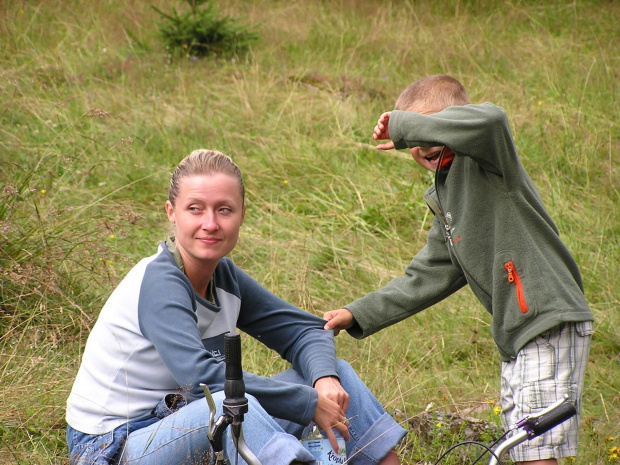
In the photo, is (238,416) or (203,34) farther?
(203,34)

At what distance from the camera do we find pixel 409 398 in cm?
342

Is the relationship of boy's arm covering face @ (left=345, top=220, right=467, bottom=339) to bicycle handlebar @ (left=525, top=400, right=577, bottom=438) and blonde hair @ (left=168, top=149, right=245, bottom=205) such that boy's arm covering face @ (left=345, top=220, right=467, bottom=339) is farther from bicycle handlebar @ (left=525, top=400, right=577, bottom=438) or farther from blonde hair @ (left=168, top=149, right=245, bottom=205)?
bicycle handlebar @ (left=525, top=400, right=577, bottom=438)

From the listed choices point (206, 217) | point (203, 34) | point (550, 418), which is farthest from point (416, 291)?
point (203, 34)

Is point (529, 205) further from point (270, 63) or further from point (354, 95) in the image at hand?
point (270, 63)

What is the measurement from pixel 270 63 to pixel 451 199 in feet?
17.4

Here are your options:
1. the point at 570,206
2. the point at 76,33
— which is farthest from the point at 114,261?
the point at 76,33

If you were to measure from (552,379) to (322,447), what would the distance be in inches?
30.9

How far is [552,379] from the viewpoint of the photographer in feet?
7.93

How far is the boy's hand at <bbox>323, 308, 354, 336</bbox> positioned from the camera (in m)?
2.80

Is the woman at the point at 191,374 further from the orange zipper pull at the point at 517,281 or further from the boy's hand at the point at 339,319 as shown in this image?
the orange zipper pull at the point at 517,281

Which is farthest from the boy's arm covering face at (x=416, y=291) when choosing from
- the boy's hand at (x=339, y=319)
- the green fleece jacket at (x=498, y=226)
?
the green fleece jacket at (x=498, y=226)

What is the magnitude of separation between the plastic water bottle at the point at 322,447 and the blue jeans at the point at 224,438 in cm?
7

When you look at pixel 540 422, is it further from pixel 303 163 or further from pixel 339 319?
pixel 303 163

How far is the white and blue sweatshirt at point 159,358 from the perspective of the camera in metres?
2.20
